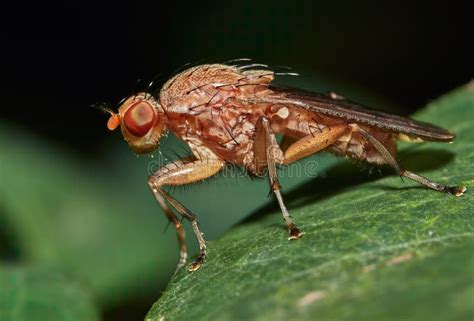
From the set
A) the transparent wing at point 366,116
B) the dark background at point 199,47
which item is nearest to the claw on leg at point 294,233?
the transparent wing at point 366,116

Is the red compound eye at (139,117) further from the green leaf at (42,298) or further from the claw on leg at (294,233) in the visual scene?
the claw on leg at (294,233)

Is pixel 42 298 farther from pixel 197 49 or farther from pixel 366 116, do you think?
pixel 197 49

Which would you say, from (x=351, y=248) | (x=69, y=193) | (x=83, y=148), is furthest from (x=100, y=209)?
(x=351, y=248)

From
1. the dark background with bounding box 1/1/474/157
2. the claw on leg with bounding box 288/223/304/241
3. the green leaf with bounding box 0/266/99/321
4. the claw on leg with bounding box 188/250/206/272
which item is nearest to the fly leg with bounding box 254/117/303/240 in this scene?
the claw on leg with bounding box 288/223/304/241

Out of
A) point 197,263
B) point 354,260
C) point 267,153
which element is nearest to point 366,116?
point 267,153

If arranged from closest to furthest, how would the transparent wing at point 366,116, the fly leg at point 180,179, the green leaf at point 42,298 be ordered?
the green leaf at point 42,298
the transparent wing at point 366,116
the fly leg at point 180,179
